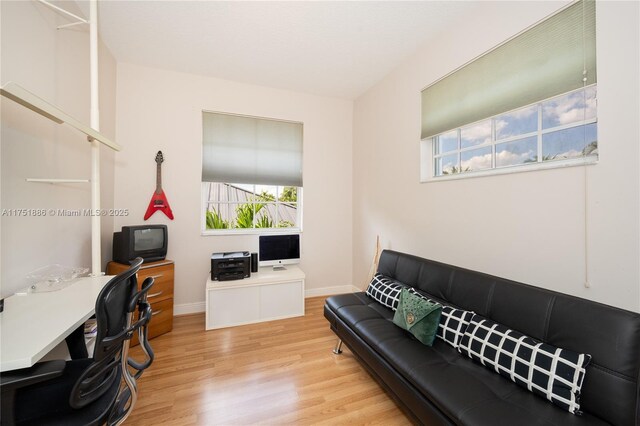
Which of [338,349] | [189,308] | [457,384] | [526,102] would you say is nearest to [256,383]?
[338,349]

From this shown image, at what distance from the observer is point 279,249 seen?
3.33 m

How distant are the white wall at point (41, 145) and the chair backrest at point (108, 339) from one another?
99 centimetres

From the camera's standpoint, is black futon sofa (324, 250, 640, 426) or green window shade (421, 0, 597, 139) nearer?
black futon sofa (324, 250, 640, 426)

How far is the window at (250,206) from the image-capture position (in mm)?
3455

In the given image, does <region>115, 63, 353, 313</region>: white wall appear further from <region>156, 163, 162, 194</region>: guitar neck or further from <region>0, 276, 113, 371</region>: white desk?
<region>0, 276, 113, 371</region>: white desk

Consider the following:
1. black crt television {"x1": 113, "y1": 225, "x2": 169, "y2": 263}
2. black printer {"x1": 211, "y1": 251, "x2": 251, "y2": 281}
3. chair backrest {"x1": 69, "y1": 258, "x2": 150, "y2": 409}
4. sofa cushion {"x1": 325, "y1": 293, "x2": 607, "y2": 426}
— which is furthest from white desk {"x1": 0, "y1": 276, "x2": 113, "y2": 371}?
sofa cushion {"x1": 325, "y1": 293, "x2": 607, "y2": 426}

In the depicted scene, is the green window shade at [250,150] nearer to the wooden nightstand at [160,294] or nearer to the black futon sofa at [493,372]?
the wooden nightstand at [160,294]

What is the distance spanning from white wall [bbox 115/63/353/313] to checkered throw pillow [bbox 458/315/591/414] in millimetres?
2542

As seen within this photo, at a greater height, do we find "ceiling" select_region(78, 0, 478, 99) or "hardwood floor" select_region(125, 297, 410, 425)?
"ceiling" select_region(78, 0, 478, 99)

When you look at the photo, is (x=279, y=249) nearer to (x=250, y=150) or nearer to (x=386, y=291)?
(x=250, y=150)

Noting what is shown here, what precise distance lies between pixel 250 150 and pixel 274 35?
146cm

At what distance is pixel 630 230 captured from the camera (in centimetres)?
129

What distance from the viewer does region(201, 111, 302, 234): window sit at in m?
3.34

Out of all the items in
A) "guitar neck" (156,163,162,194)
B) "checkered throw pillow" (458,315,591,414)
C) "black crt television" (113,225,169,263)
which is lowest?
"checkered throw pillow" (458,315,591,414)
